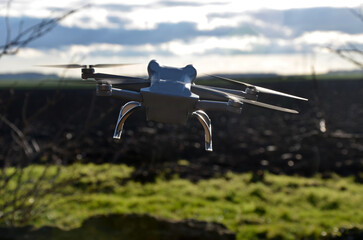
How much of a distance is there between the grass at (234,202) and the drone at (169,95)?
245 inches

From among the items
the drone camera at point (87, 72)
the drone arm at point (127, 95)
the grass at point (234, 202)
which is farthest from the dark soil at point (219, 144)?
the drone arm at point (127, 95)

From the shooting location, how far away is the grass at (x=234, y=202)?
8.19 meters

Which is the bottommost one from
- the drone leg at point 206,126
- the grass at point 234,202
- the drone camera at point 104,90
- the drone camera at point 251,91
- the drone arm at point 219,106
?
the grass at point 234,202

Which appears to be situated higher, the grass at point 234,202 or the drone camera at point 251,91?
the drone camera at point 251,91

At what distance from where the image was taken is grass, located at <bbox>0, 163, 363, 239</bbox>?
8188mm

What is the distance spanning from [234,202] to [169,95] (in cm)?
930

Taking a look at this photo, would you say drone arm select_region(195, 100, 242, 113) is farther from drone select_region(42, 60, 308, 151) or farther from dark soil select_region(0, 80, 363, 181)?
dark soil select_region(0, 80, 363, 181)

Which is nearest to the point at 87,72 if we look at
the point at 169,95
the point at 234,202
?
the point at 169,95

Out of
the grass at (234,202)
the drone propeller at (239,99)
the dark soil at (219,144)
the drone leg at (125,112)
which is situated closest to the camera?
the drone propeller at (239,99)

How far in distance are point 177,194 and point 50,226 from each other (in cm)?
323

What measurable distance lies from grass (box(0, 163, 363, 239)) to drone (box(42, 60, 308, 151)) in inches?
245

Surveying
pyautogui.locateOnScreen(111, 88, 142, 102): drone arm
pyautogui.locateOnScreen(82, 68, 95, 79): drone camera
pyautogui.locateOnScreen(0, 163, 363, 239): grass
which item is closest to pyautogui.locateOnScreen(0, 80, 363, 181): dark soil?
pyautogui.locateOnScreen(0, 163, 363, 239): grass

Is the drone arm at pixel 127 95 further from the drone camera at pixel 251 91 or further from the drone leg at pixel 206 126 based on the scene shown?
the drone camera at pixel 251 91

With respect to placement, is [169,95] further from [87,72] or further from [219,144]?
[219,144]
